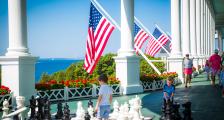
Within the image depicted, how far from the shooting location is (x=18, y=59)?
12656 millimetres

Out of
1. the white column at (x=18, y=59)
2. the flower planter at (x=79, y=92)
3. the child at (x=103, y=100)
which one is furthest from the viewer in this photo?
the flower planter at (x=79, y=92)

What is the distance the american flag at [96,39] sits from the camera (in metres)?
15.6

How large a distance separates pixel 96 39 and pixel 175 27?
28.4 ft

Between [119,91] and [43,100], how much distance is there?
836 centimetres

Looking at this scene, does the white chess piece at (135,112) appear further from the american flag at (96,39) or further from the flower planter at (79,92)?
the flower planter at (79,92)

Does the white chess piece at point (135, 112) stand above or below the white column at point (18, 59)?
below

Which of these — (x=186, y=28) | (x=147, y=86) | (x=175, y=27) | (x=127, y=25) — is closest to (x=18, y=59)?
(x=127, y=25)

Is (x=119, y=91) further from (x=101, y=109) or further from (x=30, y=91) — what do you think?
(x=101, y=109)

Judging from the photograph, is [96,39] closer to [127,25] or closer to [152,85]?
[127,25]

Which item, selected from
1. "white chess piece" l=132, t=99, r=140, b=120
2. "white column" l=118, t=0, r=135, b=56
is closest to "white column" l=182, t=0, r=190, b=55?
"white column" l=118, t=0, r=135, b=56

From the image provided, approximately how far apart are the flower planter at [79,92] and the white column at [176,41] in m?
8.72

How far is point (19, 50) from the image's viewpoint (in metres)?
13.0

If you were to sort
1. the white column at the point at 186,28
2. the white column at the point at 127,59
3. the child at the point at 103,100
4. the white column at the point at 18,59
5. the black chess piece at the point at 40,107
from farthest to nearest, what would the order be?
the white column at the point at 186,28 → the white column at the point at 127,59 → the white column at the point at 18,59 → the black chess piece at the point at 40,107 → the child at the point at 103,100

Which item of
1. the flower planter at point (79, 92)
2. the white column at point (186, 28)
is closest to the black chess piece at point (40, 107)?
the flower planter at point (79, 92)
